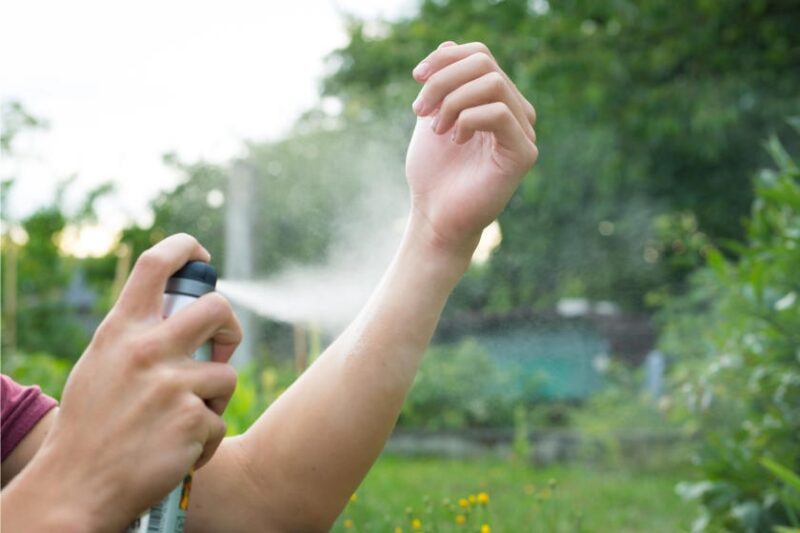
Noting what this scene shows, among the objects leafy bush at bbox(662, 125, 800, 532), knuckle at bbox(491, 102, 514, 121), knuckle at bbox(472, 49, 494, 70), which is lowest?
leafy bush at bbox(662, 125, 800, 532)

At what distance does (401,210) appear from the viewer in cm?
461

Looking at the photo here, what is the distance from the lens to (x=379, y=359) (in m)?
0.98

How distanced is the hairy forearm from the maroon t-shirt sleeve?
0.27 m

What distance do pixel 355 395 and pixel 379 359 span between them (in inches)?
1.9

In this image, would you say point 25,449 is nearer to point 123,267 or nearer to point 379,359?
point 379,359

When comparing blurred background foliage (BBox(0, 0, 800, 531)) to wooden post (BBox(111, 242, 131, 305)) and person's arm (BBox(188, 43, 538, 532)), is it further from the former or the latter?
person's arm (BBox(188, 43, 538, 532))

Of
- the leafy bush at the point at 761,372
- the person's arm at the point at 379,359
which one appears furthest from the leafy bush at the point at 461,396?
the person's arm at the point at 379,359

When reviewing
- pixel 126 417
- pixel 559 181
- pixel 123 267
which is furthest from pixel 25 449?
pixel 559 181

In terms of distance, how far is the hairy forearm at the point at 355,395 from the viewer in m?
0.98

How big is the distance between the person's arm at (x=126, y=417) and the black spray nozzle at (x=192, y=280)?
1 centimetres

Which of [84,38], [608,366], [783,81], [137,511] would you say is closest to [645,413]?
[608,366]

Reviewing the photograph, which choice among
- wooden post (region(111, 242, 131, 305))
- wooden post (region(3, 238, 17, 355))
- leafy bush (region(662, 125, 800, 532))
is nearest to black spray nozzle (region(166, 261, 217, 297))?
→ leafy bush (region(662, 125, 800, 532))

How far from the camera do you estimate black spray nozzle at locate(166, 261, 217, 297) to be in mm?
630

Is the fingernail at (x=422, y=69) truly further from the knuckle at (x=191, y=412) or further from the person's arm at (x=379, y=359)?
the knuckle at (x=191, y=412)
